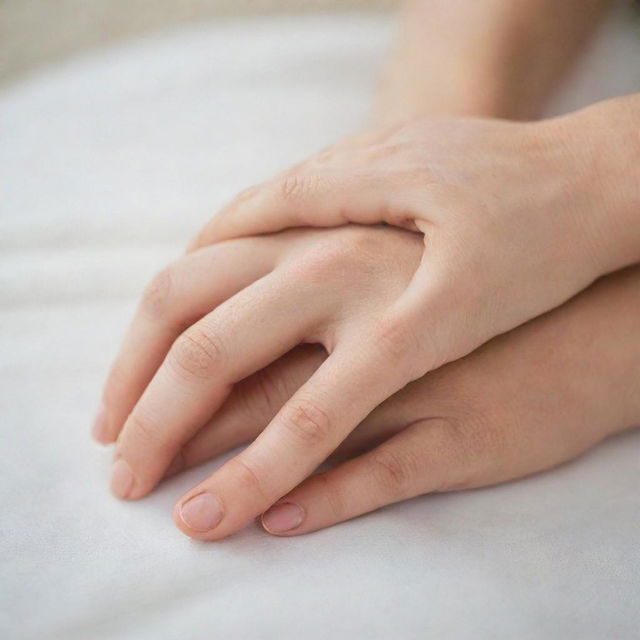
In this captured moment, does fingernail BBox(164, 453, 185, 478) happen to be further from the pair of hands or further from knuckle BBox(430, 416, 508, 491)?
knuckle BBox(430, 416, 508, 491)

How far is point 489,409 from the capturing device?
0.65 metres

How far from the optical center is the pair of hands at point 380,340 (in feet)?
1.94

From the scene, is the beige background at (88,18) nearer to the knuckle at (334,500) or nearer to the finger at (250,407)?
the finger at (250,407)

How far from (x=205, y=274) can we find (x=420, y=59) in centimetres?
45

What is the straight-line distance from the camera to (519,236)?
24.8 inches

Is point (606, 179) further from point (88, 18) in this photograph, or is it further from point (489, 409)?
point (88, 18)

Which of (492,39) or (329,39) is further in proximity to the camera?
(329,39)

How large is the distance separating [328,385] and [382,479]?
82 mm

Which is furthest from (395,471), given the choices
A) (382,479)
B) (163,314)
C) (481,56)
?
(481,56)

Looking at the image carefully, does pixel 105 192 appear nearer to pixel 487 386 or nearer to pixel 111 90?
pixel 111 90

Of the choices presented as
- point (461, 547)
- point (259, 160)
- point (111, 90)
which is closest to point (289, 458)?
point (461, 547)

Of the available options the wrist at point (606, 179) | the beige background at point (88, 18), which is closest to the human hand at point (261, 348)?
the wrist at point (606, 179)

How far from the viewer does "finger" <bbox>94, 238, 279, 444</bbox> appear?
26.3 inches

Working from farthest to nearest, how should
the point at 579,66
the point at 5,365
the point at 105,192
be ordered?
the point at 579,66
the point at 105,192
the point at 5,365
